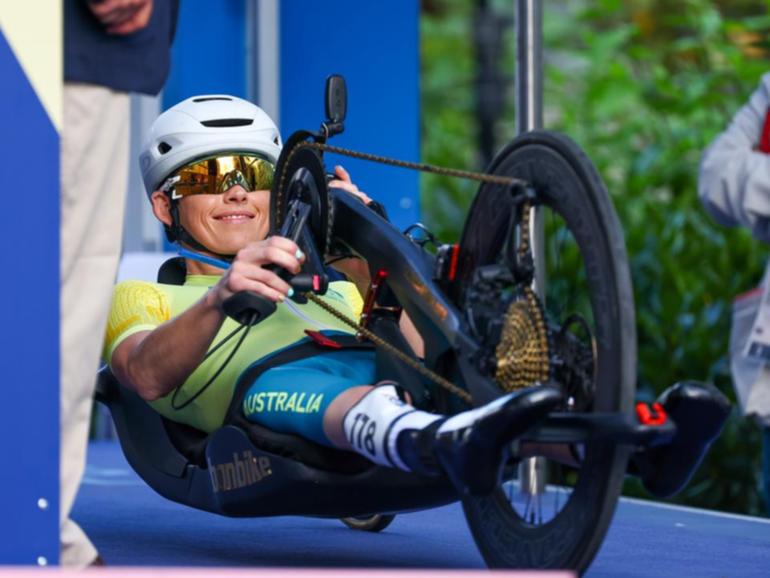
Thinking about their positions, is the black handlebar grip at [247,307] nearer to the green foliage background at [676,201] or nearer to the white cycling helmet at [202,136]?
the white cycling helmet at [202,136]

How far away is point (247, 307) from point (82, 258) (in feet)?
1.62

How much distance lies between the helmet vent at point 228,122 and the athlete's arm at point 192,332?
611mm

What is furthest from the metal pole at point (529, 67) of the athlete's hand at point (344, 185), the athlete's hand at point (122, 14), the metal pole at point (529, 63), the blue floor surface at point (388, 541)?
the athlete's hand at point (122, 14)

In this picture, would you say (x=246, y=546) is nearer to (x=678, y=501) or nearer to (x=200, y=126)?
(x=200, y=126)

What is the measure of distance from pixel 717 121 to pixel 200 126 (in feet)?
17.0

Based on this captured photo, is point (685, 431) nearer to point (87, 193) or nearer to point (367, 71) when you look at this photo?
point (87, 193)

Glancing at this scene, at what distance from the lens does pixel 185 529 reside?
14.4ft

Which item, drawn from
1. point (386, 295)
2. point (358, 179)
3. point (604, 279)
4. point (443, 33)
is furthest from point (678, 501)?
point (443, 33)

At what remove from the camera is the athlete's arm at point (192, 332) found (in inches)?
132

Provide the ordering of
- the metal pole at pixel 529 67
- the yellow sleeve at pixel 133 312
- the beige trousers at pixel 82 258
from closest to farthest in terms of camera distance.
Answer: the beige trousers at pixel 82 258 < the yellow sleeve at pixel 133 312 < the metal pole at pixel 529 67

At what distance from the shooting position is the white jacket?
5180mm

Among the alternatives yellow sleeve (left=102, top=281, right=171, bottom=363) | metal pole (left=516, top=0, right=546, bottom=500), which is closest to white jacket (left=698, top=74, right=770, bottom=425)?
metal pole (left=516, top=0, right=546, bottom=500)

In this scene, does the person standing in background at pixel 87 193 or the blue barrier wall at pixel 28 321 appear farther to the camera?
the person standing in background at pixel 87 193

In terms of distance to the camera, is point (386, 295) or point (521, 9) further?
point (521, 9)
